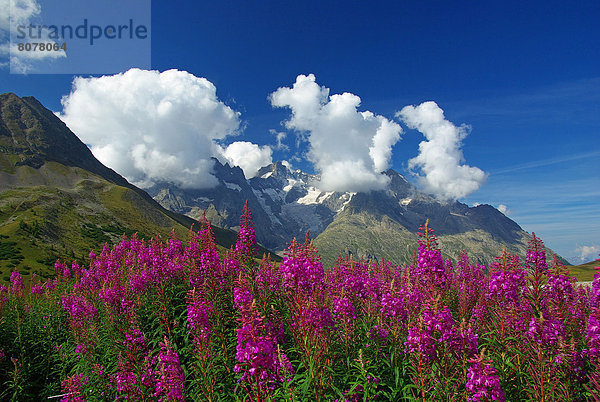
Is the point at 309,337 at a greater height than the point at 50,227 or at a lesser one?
lesser

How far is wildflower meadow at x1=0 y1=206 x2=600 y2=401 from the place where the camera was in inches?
232

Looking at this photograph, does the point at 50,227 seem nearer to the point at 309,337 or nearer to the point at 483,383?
the point at 309,337

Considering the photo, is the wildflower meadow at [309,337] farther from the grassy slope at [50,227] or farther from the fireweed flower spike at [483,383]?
the grassy slope at [50,227]

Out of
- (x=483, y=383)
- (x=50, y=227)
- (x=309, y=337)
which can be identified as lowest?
(x=483, y=383)

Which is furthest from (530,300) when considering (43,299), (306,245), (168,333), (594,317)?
(43,299)

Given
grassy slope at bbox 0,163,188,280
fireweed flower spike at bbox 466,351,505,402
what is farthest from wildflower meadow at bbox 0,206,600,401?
grassy slope at bbox 0,163,188,280

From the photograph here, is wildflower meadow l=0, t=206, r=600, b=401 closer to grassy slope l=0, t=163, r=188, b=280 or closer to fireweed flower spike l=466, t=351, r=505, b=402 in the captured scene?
fireweed flower spike l=466, t=351, r=505, b=402

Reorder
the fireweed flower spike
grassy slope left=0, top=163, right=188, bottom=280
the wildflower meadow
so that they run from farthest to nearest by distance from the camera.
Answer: grassy slope left=0, top=163, right=188, bottom=280, the wildflower meadow, the fireweed flower spike

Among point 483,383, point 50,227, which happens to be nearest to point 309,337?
point 483,383

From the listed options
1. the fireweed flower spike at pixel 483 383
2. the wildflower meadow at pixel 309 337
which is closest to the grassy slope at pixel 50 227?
the wildflower meadow at pixel 309 337

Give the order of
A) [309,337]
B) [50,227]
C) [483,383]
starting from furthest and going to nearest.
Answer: [50,227] → [309,337] → [483,383]

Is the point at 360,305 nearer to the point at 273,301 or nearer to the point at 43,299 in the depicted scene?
the point at 273,301

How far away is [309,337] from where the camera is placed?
671 cm

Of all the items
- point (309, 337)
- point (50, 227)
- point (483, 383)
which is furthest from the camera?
point (50, 227)
